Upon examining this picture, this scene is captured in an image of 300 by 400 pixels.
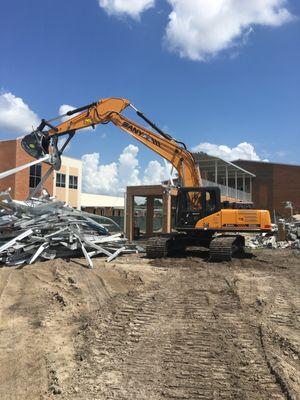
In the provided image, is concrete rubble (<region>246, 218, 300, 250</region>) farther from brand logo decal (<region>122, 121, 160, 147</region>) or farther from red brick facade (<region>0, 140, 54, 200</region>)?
red brick facade (<region>0, 140, 54, 200</region>)

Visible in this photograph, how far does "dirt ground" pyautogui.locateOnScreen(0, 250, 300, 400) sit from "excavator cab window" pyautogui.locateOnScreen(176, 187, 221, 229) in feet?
15.3

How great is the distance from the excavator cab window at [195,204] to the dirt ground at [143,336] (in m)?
4.67

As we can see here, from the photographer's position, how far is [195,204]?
1645 cm

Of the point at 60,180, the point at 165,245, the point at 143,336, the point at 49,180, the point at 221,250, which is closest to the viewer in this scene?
the point at 143,336

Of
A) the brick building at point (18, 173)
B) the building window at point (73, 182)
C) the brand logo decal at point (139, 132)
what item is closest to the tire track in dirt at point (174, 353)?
the brand logo decal at point (139, 132)

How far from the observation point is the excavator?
16047 millimetres

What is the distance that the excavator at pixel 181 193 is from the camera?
16047mm

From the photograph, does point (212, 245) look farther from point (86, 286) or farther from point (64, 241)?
point (86, 286)

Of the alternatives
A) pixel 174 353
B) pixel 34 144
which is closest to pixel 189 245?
pixel 34 144

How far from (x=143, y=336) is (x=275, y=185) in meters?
48.8

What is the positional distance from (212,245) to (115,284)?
585 cm

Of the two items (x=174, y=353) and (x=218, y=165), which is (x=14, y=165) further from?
(x=174, y=353)

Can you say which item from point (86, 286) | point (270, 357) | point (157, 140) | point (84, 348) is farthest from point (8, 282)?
point (157, 140)

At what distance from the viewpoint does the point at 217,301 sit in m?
9.09
